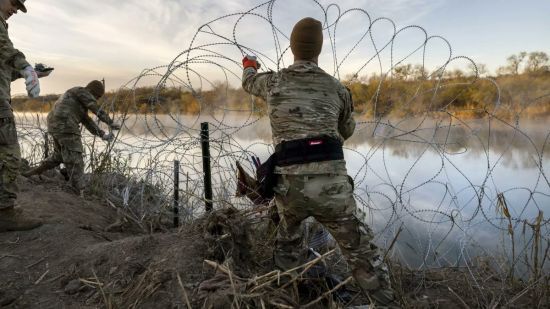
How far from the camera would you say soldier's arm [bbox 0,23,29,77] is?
3.05 metres

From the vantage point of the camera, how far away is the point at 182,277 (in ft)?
7.64

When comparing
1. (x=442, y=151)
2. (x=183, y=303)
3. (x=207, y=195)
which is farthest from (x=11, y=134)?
(x=442, y=151)

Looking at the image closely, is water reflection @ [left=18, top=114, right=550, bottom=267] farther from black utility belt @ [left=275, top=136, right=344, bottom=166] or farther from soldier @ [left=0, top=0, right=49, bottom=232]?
soldier @ [left=0, top=0, right=49, bottom=232]

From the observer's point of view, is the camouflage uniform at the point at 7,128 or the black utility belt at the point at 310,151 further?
the camouflage uniform at the point at 7,128

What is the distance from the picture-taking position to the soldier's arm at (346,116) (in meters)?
2.48

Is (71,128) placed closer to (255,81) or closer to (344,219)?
(255,81)

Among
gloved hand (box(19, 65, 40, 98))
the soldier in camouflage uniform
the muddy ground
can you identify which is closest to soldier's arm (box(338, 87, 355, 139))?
the soldier in camouflage uniform

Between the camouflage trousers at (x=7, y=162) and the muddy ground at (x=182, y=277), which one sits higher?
the camouflage trousers at (x=7, y=162)

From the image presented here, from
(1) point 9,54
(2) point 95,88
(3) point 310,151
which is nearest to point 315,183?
(3) point 310,151

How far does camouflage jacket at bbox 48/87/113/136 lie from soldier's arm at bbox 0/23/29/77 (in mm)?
2212

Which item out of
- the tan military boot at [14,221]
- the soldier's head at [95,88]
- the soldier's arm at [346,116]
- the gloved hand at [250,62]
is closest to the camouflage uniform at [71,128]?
the soldier's head at [95,88]

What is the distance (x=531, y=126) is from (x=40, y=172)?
14.2 metres

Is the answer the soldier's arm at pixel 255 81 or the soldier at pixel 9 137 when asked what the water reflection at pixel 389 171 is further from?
the soldier at pixel 9 137

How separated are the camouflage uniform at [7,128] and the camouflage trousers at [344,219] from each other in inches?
86.4
